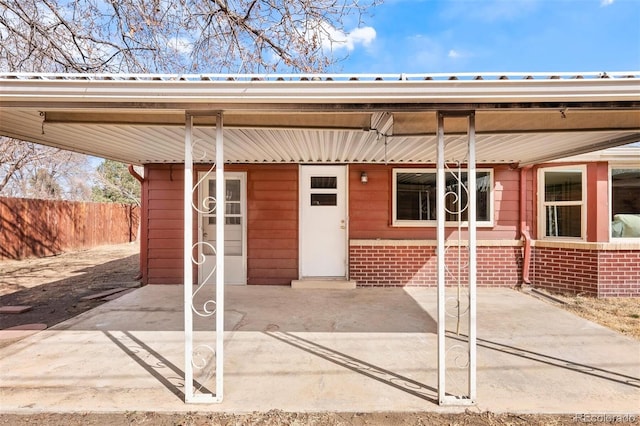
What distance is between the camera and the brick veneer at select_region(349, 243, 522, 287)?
620 cm

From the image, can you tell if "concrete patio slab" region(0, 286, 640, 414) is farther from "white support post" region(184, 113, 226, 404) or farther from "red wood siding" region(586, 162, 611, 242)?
"red wood siding" region(586, 162, 611, 242)

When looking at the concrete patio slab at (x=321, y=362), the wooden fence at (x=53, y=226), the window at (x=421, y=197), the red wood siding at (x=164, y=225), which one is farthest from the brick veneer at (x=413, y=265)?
the wooden fence at (x=53, y=226)

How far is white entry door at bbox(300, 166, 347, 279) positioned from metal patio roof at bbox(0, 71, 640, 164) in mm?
1643

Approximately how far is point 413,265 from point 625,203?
12.0 feet

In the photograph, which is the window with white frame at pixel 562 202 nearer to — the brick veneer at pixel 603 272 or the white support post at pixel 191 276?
the brick veneer at pixel 603 272

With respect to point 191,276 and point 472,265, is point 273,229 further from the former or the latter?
point 472,265

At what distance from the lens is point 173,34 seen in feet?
20.0

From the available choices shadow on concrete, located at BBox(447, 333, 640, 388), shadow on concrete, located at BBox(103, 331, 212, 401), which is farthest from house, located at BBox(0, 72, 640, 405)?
shadow on concrete, located at BBox(447, 333, 640, 388)

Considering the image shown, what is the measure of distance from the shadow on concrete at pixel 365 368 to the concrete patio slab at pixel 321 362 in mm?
11

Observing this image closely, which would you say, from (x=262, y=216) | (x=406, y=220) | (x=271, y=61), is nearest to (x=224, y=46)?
(x=271, y=61)

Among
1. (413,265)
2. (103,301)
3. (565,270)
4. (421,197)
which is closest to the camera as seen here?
(103,301)

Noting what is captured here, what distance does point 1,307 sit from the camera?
519cm

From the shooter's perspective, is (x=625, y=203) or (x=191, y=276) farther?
(x=625, y=203)

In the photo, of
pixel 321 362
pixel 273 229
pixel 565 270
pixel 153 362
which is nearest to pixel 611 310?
pixel 565 270
